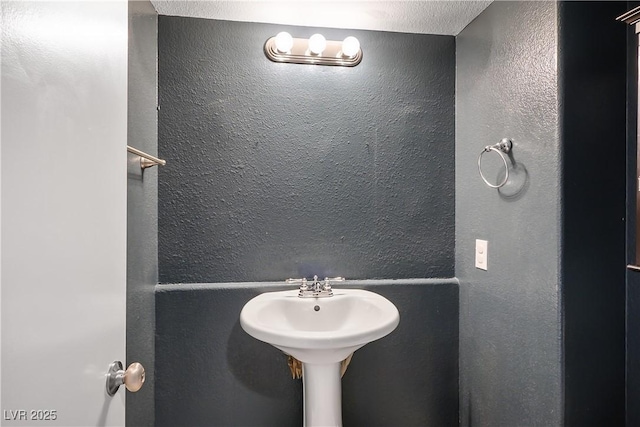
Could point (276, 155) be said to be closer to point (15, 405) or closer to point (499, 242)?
point (499, 242)

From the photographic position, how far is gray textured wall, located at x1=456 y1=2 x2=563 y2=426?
4.03 feet

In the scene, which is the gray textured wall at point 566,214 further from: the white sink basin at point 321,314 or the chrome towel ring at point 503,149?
the white sink basin at point 321,314

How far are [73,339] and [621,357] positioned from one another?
4.92 feet

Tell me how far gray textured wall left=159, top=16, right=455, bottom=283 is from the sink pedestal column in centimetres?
45

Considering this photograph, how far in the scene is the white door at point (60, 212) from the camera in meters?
0.46

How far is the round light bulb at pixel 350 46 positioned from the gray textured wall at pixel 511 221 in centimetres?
51

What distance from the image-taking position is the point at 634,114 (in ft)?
3.85

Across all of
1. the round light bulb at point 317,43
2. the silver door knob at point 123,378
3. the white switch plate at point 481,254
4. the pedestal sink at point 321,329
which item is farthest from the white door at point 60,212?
the white switch plate at point 481,254

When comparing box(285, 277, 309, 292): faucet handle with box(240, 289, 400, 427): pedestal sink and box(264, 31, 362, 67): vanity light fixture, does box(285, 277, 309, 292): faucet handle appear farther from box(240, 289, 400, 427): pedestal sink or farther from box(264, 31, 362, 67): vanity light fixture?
box(264, 31, 362, 67): vanity light fixture

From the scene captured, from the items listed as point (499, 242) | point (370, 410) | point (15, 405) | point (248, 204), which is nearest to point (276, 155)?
point (248, 204)

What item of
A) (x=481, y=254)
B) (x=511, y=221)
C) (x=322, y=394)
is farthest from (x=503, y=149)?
(x=322, y=394)

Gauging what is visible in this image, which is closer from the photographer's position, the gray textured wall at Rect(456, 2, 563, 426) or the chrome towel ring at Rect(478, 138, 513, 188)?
the gray textured wall at Rect(456, 2, 563, 426)

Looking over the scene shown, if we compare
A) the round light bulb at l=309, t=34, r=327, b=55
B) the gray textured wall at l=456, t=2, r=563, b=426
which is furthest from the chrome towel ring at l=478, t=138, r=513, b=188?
the round light bulb at l=309, t=34, r=327, b=55

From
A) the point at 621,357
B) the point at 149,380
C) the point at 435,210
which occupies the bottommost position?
the point at 149,380
